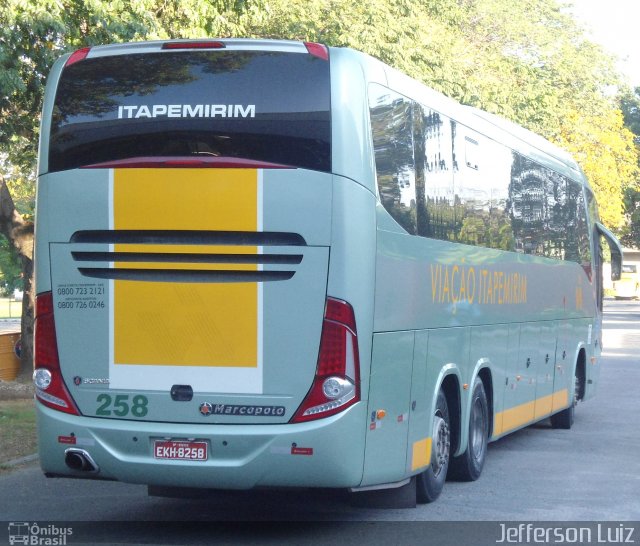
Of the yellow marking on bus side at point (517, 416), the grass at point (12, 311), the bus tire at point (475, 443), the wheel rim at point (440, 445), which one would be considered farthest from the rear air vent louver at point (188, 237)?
the grass at point (12, 311)

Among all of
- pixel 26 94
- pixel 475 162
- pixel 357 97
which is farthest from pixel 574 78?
pixel 357 97

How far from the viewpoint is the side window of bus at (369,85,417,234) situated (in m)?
8.73

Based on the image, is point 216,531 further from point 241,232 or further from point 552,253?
point 552,253

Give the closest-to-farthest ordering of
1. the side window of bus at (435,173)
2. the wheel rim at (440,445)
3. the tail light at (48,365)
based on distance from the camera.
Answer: the tail light at (48,365), the side window of bus at (435,173), the wheel rim at (440,445)

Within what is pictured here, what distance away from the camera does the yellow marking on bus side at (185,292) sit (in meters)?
8.13

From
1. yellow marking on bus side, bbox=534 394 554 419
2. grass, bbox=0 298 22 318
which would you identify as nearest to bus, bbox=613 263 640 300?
grass, bbox=0 298 22 318

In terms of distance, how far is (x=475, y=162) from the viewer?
11695mm

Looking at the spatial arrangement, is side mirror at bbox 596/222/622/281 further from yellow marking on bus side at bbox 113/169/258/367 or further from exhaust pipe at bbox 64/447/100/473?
exhaust pipe at bbox 64/447/100/473

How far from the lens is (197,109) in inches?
328

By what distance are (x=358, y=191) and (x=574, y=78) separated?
4331cm

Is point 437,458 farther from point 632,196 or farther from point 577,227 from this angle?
point 632,196

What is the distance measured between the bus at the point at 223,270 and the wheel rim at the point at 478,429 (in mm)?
2516

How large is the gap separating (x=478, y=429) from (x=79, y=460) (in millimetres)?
4635

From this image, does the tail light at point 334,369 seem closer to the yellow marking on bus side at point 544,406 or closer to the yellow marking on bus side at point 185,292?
the yellow marking on bus side at point 185,292
